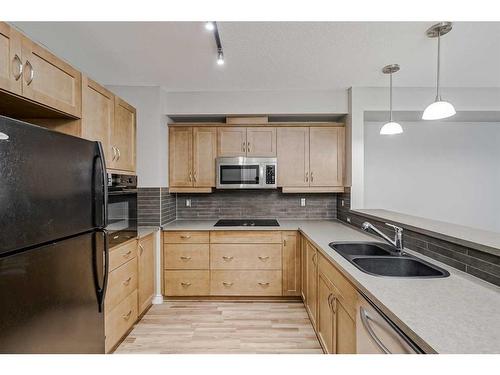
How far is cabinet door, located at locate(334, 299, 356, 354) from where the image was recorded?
1.37m

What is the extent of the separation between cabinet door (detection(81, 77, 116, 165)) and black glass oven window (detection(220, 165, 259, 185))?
1292 mm

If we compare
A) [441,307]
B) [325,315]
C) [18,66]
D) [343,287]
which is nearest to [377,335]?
[441,307]

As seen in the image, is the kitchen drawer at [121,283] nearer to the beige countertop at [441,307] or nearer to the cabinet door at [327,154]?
the beige countertop at [441,307]

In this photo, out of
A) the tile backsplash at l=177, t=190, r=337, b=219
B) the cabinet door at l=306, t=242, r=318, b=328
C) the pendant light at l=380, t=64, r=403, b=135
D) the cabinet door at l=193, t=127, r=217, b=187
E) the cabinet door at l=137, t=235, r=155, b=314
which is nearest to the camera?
the cabinet door at l=306, t=242, r=318, b=328

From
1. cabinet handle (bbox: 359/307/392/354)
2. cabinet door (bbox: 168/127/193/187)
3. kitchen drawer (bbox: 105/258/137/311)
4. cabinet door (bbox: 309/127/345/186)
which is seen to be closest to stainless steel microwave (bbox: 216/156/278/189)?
cabinet door (bbox: 168/127/193/187)

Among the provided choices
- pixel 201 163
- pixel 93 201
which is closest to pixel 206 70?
pixel 201 163

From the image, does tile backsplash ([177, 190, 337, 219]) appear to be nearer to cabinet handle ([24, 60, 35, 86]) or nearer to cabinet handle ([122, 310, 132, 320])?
cabinet handle ([122, 310, 132, 320])

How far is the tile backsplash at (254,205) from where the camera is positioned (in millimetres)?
3551

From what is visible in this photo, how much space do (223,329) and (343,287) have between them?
139 cm

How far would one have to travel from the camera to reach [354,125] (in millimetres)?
3043

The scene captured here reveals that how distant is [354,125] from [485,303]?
236 centimetres

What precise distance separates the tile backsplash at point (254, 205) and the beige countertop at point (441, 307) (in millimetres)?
1963

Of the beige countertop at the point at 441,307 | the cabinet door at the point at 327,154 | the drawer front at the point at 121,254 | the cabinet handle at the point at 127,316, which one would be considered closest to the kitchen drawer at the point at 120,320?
the cabinet handle at the point at 127,316
